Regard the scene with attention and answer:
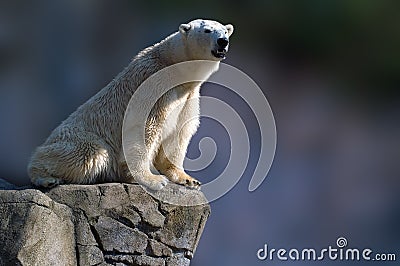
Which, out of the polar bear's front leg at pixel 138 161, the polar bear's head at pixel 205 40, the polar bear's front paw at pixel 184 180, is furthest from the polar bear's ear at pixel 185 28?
the polar bear's front paw at pixel 184 180

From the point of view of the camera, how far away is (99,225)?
11.4 feet

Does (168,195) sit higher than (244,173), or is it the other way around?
(244,173)

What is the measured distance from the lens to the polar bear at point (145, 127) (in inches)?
142

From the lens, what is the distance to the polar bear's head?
3.60 meters

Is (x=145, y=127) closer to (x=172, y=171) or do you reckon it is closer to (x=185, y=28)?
(x=172, y=171)

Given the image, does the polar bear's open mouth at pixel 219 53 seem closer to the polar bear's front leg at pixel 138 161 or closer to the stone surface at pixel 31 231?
the polar bear's front leg at pixel 138 161

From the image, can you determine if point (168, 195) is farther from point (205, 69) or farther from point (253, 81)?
point (253, 81)

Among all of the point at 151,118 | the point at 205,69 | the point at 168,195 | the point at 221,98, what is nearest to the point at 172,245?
the point at 168,195

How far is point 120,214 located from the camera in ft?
11.5

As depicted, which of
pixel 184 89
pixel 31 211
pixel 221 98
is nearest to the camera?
pixel 31 211

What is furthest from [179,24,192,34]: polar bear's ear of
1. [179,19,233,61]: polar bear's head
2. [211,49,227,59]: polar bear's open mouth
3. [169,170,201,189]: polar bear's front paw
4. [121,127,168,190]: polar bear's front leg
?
[169,170,201,189]: polar bear's front paw

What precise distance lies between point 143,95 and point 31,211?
2.73ft
